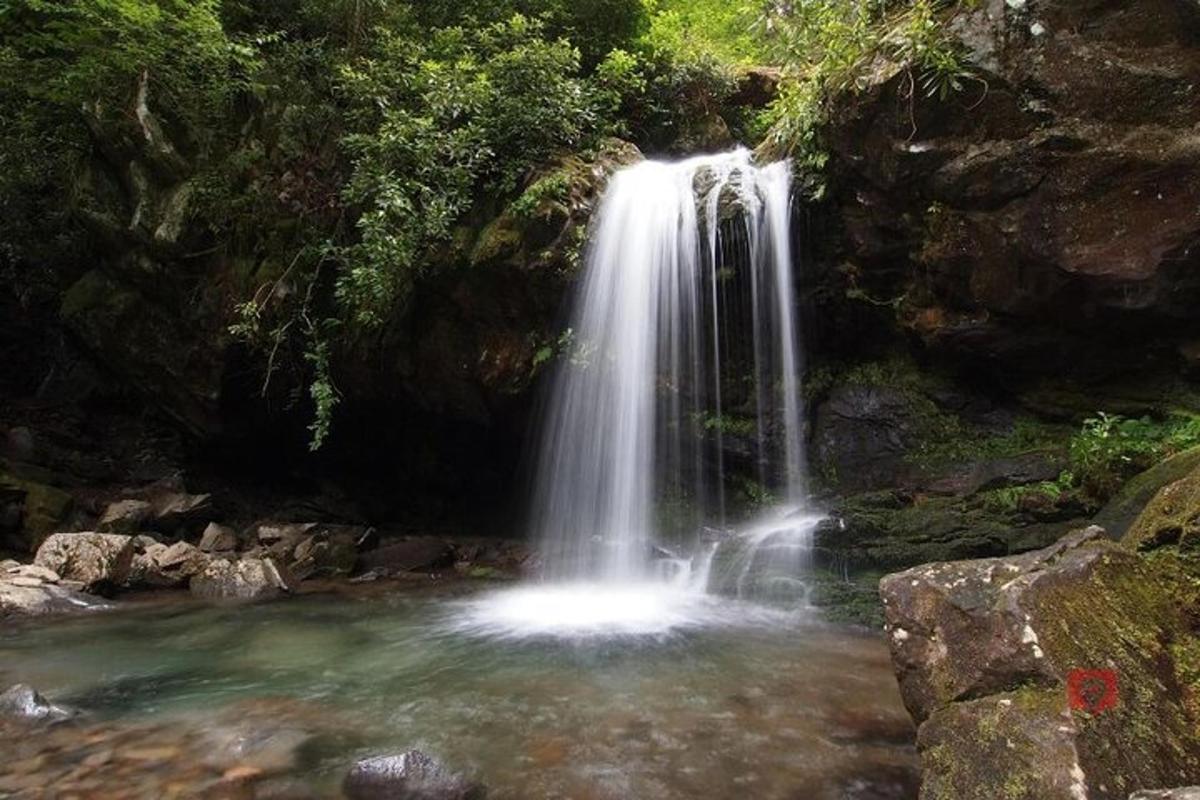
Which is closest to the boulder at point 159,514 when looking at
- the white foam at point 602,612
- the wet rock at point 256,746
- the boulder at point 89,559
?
the boulder at point 89,559

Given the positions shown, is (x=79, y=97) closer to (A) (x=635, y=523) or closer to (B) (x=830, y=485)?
(A) (x=635, y=523)

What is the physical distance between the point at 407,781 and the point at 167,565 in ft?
26.4

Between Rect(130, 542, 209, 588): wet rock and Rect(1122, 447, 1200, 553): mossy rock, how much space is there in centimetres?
1022

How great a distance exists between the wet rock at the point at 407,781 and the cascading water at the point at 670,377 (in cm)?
456

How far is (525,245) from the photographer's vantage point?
30.5 feet

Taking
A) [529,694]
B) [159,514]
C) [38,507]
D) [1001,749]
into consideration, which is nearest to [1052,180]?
[1001,749]

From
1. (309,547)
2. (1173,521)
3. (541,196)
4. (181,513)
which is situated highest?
(541,196)

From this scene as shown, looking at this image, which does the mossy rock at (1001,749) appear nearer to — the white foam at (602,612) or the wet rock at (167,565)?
the white foam at (602,612)

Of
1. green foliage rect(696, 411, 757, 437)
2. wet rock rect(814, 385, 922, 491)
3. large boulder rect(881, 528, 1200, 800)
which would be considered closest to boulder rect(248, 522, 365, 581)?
green foliage rect(696, 411, 757, 437)

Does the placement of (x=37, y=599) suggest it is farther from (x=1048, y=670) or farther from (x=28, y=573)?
(x=1048, y=670)

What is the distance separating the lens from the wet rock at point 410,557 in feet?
35.3

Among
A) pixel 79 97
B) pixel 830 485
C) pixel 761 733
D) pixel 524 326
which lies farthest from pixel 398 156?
pixel 761 733

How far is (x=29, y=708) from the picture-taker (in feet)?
15.3

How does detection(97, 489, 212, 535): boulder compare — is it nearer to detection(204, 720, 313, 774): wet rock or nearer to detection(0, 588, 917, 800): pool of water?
detection(0, 588, 917, 800): pool of water
